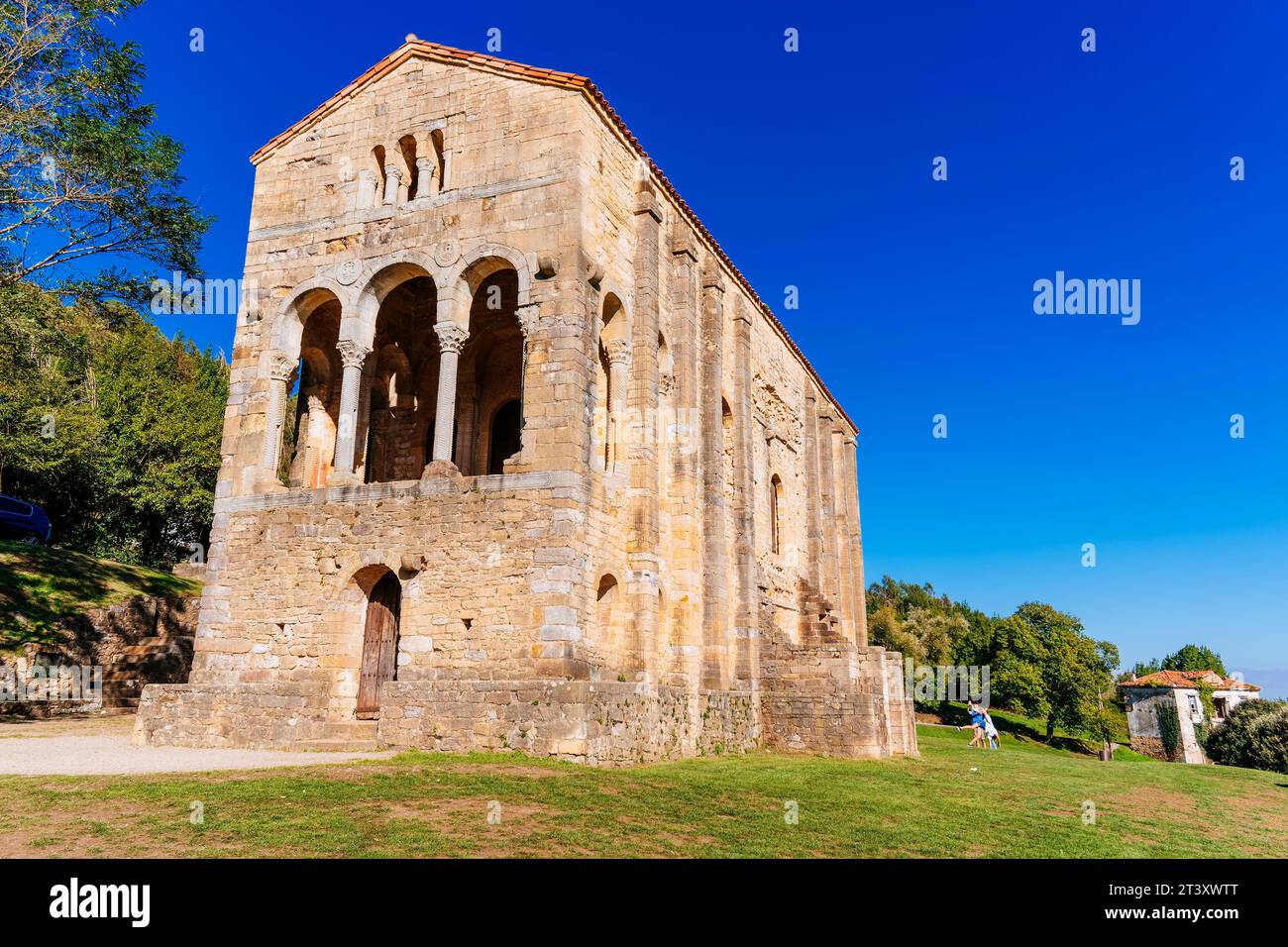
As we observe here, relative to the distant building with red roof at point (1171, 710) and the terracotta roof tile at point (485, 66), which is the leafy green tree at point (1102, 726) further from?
the terracotta roof tile at point (485, 66)

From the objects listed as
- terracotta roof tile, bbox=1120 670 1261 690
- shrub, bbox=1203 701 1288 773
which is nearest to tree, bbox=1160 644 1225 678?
terracotta roof tile, bbox=1120 670 1261 690

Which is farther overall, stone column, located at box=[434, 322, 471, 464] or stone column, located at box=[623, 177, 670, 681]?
stone column, located at box=[623, 177, 670, 681]

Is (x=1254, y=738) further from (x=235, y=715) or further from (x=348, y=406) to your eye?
(x=235, y=715)

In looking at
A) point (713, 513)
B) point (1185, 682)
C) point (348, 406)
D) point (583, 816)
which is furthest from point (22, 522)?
point (1185, 682)

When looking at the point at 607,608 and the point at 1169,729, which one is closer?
the point at 607,608

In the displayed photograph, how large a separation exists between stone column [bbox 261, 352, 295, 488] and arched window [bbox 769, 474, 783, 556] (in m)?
13.7

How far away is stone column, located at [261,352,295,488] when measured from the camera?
16516 mm

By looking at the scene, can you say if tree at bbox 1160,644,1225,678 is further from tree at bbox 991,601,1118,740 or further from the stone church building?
the stone church building

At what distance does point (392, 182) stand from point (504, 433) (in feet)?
19.2

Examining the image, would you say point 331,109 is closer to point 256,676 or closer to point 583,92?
point 583,92

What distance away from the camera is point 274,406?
16984mm

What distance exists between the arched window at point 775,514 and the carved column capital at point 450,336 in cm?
1239

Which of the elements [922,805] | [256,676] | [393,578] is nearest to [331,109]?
[393,578]
